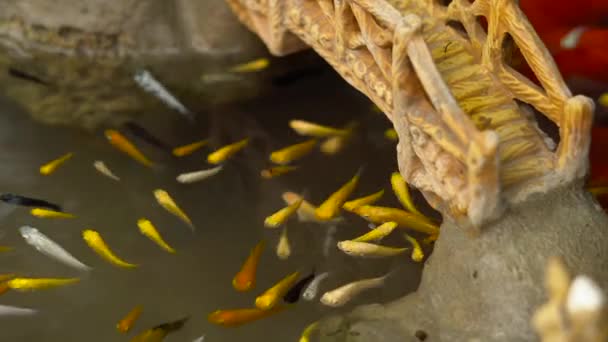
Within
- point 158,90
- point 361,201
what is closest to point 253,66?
point 158,90

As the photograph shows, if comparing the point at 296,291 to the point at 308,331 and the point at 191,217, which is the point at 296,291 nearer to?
the point at 308,331

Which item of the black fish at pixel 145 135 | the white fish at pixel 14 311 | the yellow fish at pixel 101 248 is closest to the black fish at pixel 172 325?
the yellow fish at pixel 101 248

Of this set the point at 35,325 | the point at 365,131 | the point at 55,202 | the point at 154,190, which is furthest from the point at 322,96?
the point at 35,325

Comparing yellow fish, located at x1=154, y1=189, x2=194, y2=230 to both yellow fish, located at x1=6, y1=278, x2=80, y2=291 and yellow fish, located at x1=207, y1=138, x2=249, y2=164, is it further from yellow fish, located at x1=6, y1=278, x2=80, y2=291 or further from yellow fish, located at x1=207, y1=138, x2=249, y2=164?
yellow fish, located at x1=6, y1=278, x2=80, y2=291

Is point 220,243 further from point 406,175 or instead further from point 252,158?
point 406,175

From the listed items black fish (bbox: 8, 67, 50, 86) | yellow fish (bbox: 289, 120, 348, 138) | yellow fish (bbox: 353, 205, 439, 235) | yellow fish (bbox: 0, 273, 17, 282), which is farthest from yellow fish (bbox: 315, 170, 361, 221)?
black fish (bbox: 8, 67, 50, 86)

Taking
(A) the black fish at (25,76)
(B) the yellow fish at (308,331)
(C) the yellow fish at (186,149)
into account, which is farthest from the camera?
(A) the black fish at (25,76)

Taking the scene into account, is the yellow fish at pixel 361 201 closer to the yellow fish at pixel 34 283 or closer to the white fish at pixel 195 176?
the white fish at pixel 195 176
